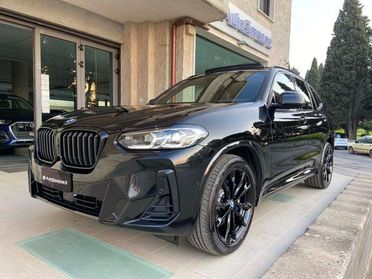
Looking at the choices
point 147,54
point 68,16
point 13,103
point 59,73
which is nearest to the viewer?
point 68,16

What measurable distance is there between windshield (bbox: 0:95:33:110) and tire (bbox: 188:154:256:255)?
24.0 ft

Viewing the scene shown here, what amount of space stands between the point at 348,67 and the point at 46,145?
3631 centimetres

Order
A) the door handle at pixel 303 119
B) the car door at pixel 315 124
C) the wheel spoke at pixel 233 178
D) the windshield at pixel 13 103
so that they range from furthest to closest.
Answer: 1. the windshield at pixel 13 103
2. the car door at pixel 315 124
3. the door handle at pixel 303 119
4. the wheel spoke at pixel 233 178

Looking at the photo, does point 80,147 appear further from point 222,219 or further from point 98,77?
point 98,77

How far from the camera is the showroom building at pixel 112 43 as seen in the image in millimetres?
5777

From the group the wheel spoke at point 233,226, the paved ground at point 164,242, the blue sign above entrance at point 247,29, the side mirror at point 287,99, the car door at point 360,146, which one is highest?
the blue sign above entrance at point 247,29

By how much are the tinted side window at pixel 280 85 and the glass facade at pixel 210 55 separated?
4.97 metres

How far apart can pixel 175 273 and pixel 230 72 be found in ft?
7.22

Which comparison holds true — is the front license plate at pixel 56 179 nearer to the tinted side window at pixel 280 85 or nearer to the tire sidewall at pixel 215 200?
the tire sidewall at pixel 215 200

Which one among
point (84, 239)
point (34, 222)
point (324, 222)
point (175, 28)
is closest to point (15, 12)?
point (175, 28)

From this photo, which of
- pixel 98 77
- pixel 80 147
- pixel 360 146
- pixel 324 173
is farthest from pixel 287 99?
pixel 360 146

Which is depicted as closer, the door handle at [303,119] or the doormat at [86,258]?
the doormat at [86,258]

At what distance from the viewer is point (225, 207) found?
2.33m

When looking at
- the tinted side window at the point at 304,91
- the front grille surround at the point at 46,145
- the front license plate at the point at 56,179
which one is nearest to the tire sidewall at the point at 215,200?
the front license plate at the point at 56,179
